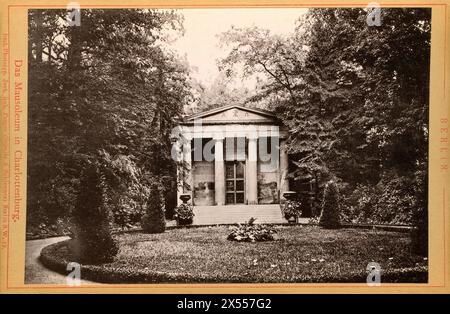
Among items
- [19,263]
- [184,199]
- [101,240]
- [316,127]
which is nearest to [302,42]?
[316,127]

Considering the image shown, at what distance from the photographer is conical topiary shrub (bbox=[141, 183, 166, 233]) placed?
7.79m

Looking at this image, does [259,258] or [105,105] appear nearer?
[259,258]

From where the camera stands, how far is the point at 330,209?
7.88 m

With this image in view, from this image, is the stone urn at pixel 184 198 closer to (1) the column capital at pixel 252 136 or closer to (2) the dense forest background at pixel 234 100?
(2) the dense forest background at pixel 234 100

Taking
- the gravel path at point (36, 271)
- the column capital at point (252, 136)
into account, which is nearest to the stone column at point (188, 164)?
the column capital at point (252, 136)

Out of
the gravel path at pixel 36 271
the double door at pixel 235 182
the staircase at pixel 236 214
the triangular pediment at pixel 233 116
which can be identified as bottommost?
the gravel path at pixel 36 271

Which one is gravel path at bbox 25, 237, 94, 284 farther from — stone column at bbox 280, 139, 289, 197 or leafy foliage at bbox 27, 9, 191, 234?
stone column at bbox 280, 139, 289, 197

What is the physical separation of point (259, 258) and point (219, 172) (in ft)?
4.87

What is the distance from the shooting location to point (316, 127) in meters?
7.89

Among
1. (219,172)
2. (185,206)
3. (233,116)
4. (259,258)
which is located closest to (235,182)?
(219,172)

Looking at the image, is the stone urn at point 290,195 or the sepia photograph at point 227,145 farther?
the stone urn at point 290,195

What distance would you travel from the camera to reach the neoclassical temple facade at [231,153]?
25.5 feet

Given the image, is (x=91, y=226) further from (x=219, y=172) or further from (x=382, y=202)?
(x=382, y=202)

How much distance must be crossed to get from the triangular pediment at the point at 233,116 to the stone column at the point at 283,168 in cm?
43
